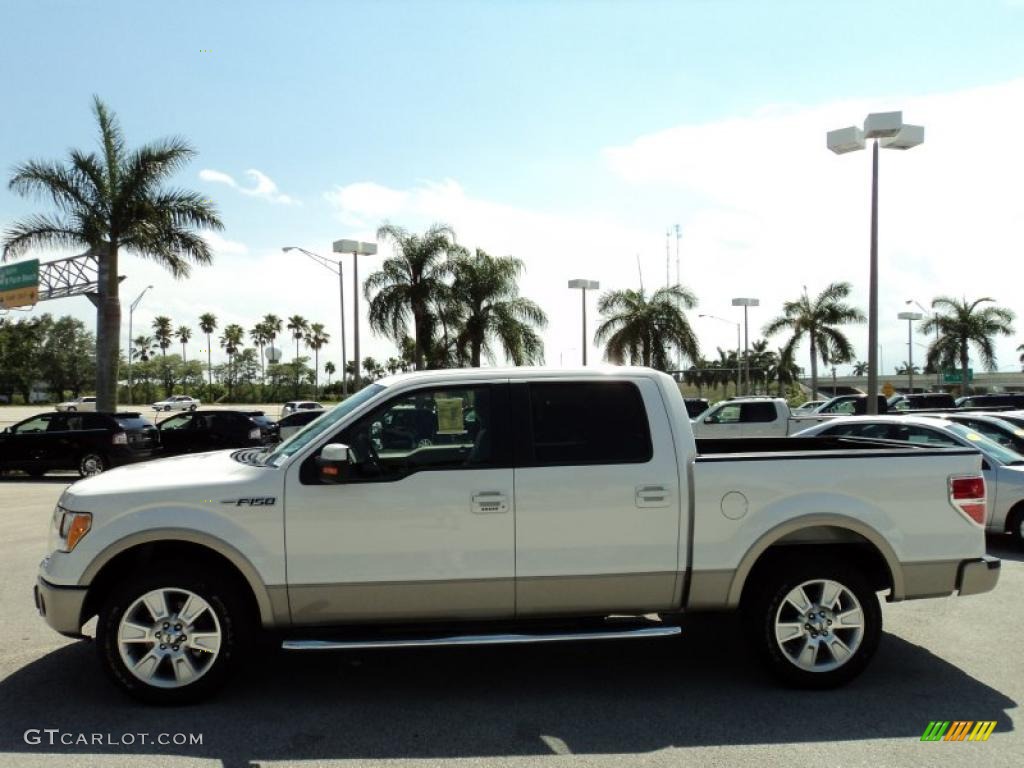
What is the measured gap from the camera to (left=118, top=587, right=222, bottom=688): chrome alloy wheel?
4.62 meters

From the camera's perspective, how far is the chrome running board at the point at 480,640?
14.9ft

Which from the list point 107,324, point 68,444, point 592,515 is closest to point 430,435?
point 592,515

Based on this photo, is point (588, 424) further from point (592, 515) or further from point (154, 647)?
point (154, 647)

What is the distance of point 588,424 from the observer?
16.2 feet

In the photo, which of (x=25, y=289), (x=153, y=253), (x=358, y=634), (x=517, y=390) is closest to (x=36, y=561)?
(x=358, y=634)

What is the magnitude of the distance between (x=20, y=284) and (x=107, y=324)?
38.1 ft

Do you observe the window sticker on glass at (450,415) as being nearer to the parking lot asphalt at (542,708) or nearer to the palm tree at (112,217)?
the parking lot asphalt at (542,708)

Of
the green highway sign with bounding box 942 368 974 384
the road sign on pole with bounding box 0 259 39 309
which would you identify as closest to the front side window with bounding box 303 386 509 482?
the road sign on pole with bounding box 0 259 39 309

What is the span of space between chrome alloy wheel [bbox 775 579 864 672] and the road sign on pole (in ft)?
120

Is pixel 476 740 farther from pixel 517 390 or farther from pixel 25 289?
pixel 25 289

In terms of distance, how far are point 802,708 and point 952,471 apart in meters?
1.62

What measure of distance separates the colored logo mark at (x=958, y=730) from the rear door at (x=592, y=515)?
1445mm

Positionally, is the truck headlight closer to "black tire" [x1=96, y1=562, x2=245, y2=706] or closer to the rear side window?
"black tire" [x1=96, y1=562, x2=245, y2=706]

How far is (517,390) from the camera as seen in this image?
16.3 ft
